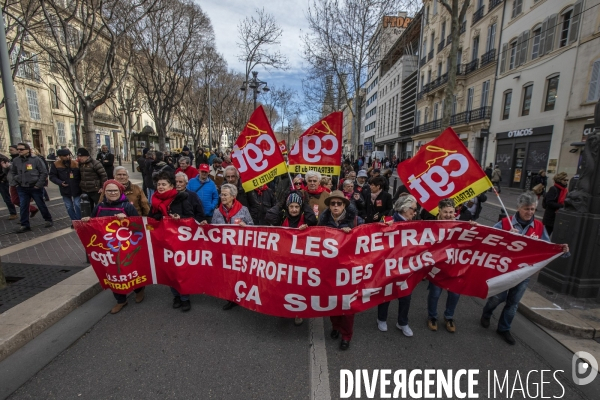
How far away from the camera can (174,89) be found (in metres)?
17.7

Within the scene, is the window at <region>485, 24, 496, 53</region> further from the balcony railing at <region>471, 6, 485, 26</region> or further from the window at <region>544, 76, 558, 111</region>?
the window at <region>544, 76, 558, 111</region>

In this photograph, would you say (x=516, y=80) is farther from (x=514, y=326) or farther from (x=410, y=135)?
(x=514, y=326)

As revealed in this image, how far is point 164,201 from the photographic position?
3783 mm

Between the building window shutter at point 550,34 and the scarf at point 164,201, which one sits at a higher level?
the building window shutter at point 550,34

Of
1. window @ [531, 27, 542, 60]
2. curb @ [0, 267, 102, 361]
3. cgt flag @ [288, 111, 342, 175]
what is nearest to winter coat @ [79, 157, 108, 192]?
curb @ [0, 267, 102, 361]

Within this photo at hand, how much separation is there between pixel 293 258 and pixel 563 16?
21328 mm

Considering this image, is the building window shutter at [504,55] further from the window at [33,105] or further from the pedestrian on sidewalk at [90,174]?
the window at [33,105]

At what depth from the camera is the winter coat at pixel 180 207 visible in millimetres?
3814

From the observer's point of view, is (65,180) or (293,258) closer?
(293,258)

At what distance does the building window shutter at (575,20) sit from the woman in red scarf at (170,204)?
67.0 feet

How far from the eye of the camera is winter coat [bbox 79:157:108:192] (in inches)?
240

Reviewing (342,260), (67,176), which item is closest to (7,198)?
(67,176)

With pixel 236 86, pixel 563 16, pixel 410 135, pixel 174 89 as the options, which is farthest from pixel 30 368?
pixel 410 135

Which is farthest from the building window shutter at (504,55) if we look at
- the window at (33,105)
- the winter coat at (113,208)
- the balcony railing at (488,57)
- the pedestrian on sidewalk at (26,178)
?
the window at (33,105)
